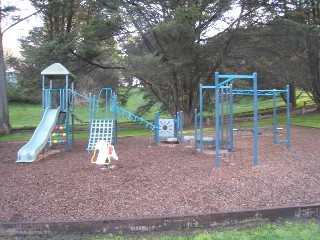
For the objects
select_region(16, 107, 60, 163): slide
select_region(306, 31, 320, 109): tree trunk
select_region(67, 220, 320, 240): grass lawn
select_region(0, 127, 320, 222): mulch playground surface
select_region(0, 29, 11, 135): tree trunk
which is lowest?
select_region(67, 220, 320, 240): grass lawn

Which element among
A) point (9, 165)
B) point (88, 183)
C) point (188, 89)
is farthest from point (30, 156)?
point (188, 89)

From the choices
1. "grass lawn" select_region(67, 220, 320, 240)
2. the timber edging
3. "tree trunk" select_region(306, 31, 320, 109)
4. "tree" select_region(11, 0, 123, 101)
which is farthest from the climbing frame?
"tree trunk" select_region(306, 31, 320, 109)

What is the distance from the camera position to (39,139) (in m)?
13.0

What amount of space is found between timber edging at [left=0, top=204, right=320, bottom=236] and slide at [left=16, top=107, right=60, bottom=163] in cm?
676

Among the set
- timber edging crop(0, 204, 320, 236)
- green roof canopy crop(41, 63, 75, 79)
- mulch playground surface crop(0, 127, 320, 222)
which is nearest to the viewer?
timber edging crop(0, 204, 320, 236)

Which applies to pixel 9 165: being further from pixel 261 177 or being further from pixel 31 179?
pixel 261 177

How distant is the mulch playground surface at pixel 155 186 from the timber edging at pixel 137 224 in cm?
57

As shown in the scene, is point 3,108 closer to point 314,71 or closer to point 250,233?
point 314,71

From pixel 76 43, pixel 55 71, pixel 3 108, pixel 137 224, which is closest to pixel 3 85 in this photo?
pixel 3 108

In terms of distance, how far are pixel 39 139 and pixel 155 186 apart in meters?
6.84

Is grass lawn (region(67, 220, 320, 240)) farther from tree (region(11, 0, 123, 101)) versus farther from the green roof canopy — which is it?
tree (region(11, 0, 123, 101))

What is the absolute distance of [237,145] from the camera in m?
13.9

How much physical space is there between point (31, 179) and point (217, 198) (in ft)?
14.6

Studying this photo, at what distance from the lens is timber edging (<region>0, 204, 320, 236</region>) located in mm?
5074
